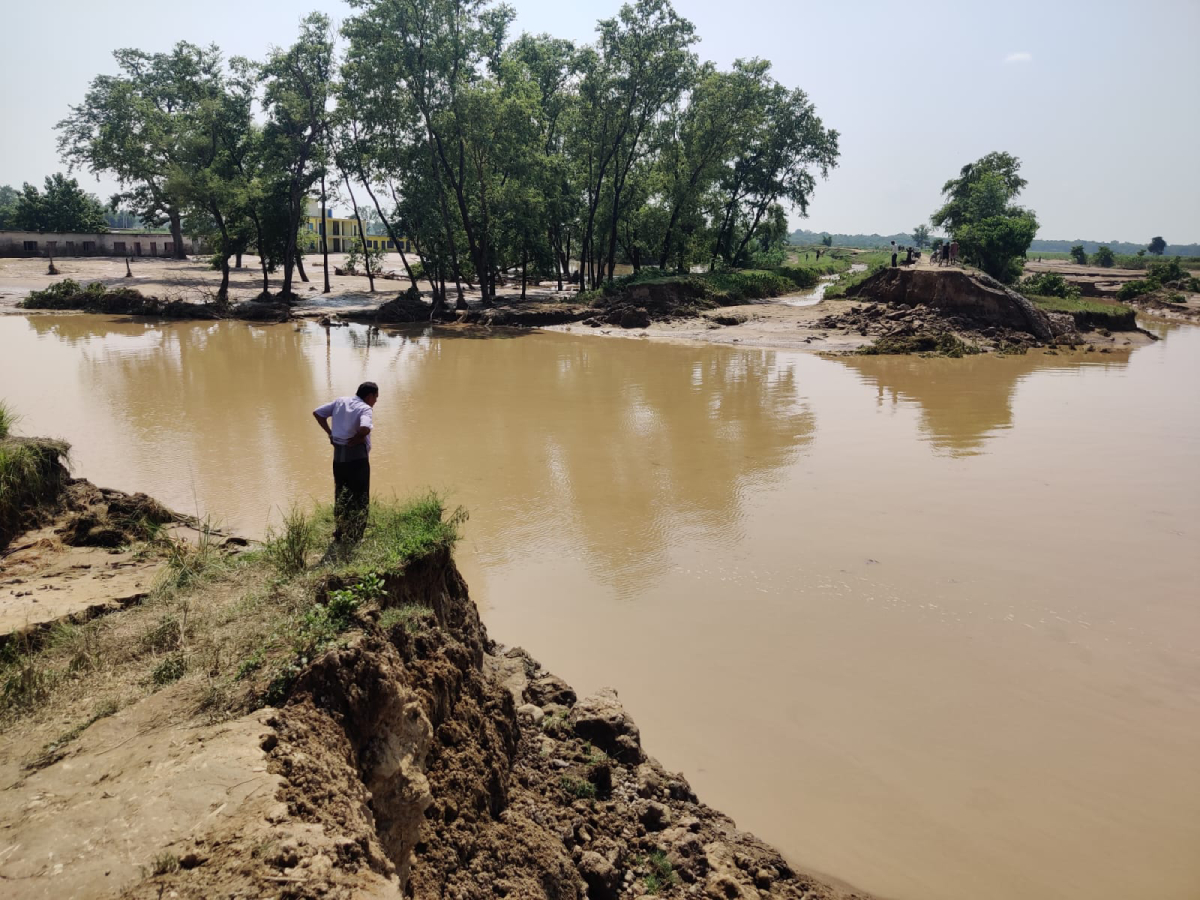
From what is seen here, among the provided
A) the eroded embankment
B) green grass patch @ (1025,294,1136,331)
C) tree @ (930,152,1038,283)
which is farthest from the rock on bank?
tree @ (930,152,1038,283)

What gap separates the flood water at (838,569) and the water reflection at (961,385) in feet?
0.70

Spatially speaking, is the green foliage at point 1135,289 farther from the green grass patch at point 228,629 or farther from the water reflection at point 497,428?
the green grass patch at point 228,629

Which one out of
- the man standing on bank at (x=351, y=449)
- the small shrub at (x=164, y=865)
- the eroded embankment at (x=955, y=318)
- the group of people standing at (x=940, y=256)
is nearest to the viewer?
the small shrub at (x=164, y=865)

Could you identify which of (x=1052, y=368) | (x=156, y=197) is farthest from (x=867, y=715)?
(x=156, y=197)

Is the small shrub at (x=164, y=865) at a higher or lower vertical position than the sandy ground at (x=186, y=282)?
lower

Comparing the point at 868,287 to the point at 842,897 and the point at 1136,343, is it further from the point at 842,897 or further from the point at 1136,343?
the point at 842,897

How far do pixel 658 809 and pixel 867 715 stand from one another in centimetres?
224

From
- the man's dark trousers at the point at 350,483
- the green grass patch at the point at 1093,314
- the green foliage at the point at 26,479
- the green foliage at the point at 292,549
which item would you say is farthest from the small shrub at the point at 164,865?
the green grass patch at the point at 1093,314

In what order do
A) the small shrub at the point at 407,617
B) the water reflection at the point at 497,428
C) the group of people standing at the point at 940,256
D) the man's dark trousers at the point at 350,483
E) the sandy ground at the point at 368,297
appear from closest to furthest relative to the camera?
the small shrub at the point at 407,617 < the man's dark trousers at the point at 350,483 < the water reflection at the point at 497,428 < the sandy ground at the point at 368,297 < the group of people standing at the point at 940,256

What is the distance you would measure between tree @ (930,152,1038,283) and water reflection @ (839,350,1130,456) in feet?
33.7

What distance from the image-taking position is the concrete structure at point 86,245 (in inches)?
1802

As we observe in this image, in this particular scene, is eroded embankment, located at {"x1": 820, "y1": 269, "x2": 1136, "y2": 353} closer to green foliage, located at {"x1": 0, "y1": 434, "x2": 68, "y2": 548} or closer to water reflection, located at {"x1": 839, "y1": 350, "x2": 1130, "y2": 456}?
water reflection, located at {"x1": 839, "y1": 350, "x2": 1130, "y2": 456}

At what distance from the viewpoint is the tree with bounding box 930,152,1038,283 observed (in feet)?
115


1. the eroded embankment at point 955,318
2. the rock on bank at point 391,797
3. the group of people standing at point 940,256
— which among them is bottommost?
the rock on bank at point 391,797
